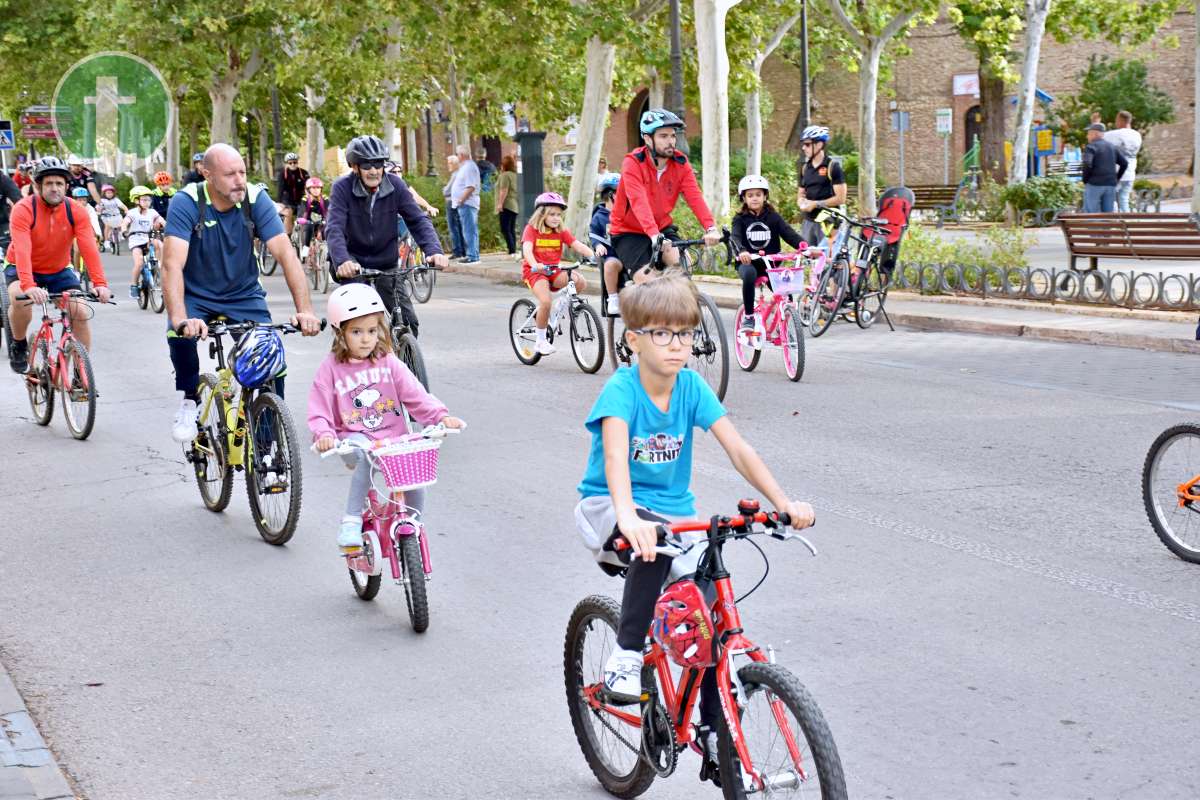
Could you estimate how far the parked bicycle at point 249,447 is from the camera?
743 centimetres

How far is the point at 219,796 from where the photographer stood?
15.1 feet

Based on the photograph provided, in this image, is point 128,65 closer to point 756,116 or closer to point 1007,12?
point 756,116

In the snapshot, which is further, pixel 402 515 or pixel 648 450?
pixel 402 515

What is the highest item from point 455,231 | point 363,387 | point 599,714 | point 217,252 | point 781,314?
point 217,252

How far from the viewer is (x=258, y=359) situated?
→ 7.52 meters

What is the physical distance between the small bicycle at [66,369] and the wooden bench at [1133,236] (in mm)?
11270

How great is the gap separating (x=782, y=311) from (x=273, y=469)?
6.02 m

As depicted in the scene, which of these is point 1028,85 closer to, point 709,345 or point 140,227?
point 140,227

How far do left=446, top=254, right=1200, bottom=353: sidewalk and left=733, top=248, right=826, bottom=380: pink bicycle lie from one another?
346cm

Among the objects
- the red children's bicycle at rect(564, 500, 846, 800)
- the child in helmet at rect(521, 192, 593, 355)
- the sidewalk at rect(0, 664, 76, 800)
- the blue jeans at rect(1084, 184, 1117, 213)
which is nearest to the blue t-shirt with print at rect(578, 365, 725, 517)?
the red children's bicycle at rect(564, 500, 846, 800)

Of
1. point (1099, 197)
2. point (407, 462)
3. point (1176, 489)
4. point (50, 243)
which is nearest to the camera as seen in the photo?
point (407, 462)

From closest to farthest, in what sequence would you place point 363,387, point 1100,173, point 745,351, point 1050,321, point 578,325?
point 363,387, point 745,351, point 578,325, point 1050,321, point 1100,173

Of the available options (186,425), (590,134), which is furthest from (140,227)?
(186,425)

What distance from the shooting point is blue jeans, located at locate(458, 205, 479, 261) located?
28672 mm
